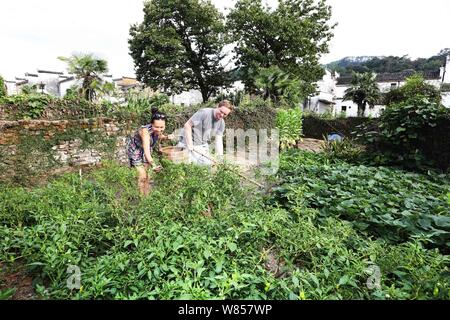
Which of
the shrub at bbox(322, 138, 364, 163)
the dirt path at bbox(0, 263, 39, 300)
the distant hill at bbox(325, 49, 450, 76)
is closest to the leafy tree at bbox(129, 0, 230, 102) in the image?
the shrub at bbox(322, 138, 364, 163)

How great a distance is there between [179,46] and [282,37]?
7.68 m

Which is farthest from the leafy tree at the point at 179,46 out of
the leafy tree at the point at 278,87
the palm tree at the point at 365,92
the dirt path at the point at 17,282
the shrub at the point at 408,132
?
the dirt path at the point at 17,282

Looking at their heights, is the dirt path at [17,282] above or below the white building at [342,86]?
below

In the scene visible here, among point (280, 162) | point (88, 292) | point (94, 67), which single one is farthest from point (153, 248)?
point (94, 67)

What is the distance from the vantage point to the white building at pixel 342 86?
107 feet

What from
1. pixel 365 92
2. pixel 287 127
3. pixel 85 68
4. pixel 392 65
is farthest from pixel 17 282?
pixel 392 65

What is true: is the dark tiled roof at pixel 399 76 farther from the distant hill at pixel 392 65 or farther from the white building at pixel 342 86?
the distant hill at pixel 392 65

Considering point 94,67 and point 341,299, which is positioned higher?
point 94,67

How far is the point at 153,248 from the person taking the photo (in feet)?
6.75

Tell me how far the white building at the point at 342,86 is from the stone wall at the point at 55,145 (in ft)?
88.8

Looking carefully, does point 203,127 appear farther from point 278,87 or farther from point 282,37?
point 282,37
